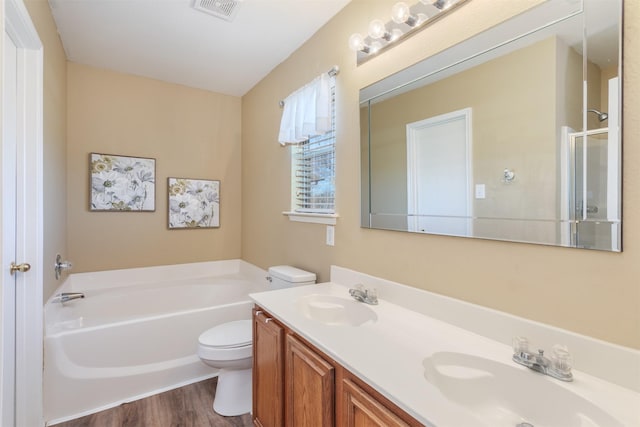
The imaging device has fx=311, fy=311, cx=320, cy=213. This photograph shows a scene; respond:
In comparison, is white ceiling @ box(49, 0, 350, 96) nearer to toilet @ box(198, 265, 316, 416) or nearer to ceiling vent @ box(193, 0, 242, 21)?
ceiling vent @ box(193, 0, 242, 21)

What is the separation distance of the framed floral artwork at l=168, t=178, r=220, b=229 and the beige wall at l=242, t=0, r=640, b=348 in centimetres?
82

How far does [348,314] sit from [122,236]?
7.79 ft

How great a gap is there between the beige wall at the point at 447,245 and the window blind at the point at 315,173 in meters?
0.10

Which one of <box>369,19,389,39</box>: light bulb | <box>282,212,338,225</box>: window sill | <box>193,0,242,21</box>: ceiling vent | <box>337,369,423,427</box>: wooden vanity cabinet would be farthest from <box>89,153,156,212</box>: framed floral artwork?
<box>337,369,423,427</box>: wooden vanity cabinet

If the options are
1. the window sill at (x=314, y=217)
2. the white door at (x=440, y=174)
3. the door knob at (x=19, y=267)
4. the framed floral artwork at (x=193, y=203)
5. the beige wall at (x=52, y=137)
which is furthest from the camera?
the framed floral artwork at (x=193, y=203)

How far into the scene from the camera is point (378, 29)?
1547 mm

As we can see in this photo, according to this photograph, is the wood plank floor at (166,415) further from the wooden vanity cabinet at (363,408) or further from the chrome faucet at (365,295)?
the wooden vanity cabinet at (363,408)

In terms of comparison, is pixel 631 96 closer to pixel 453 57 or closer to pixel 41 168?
Answer: pixel 453 57

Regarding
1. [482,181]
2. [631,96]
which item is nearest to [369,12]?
[482,181]

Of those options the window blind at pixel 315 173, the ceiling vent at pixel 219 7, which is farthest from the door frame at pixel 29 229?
the window blind at pixel 315 173

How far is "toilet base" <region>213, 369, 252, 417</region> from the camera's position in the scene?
6.34 ft

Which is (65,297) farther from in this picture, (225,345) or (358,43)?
(358,43)

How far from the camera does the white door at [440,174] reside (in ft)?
4.13

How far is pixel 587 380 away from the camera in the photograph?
2.82 ft
